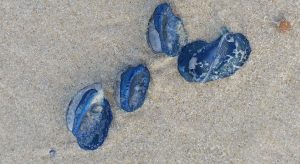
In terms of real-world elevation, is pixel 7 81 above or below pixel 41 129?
above

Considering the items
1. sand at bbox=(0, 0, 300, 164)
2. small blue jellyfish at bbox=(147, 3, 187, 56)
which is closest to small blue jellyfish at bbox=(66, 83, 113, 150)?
sand at bbox=(0, 0, 300, 164)

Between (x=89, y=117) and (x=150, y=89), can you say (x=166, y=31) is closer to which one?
(x=150, y=89)

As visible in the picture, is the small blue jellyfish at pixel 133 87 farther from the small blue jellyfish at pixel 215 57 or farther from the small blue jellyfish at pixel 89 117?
the small blue jellyfish at pixel 215 57

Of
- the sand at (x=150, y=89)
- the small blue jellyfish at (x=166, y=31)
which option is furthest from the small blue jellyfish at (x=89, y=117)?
the small blue jellyfish at (x=166, y=31)

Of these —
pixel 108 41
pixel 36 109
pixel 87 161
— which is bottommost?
pixel 87 161

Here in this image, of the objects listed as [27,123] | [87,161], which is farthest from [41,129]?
[87,161]

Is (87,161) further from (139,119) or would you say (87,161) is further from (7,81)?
(7,81)

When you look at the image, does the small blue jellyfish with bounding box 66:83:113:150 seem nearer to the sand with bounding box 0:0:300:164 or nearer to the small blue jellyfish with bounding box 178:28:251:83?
the sand with bounding box 0:0:300:164
